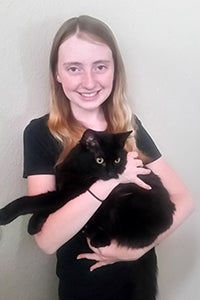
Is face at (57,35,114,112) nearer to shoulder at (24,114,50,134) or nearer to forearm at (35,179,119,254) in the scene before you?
shoulder at (24,114,50,134)

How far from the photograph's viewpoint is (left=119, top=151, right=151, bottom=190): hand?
0.98 meters

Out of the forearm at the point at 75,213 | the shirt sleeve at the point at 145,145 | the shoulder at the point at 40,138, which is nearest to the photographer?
the forearm at the point at 75,213

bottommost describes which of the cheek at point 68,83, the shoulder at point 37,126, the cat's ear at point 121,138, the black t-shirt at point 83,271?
the black t-shirt at point 83,271

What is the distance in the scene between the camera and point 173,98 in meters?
1.38

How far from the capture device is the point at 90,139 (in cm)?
96

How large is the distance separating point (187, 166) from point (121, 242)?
0.53 m

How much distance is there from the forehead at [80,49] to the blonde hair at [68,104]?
1cm

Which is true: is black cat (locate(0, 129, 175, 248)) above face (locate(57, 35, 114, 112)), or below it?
below

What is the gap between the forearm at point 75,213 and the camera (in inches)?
37.5

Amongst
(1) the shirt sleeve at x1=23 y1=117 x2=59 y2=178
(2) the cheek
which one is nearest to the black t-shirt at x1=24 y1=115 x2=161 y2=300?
(1) the shirt sleeve at x1=23 y1=117 x2=59 y2=178

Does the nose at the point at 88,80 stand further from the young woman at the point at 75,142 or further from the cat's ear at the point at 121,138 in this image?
the cat's ear at the point at 121,138

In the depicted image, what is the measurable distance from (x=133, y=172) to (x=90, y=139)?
0.12m

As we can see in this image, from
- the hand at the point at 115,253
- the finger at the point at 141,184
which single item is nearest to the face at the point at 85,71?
the finger at the point at 141,184

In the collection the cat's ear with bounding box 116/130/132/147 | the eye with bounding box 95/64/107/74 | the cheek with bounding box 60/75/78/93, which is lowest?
the cat's ear with bounding box 116/130/132/147
